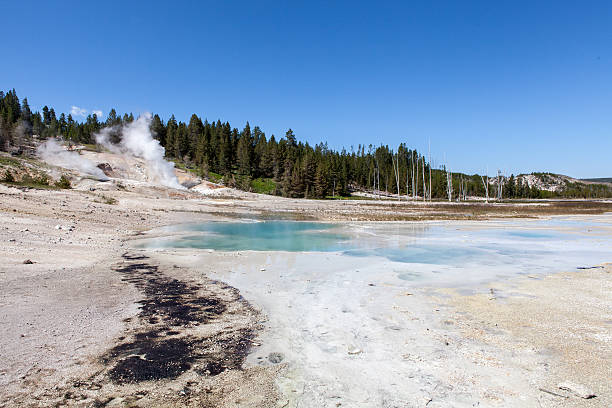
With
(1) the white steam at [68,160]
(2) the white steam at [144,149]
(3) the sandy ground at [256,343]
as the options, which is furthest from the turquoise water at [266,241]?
(2) the white steam at [144,149]

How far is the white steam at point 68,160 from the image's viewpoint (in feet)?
162

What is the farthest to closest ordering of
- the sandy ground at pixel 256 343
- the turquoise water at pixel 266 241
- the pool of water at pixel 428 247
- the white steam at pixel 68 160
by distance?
the white steam at pixel 68 160, the turquoise water at pixel 266 241, the pool of water at pixel 428 247, the sandy ground at pixel 256 343

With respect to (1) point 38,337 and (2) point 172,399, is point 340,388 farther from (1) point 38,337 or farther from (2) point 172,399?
(1) point 38,337

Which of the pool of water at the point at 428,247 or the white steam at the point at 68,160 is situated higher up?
the white steam at the point at 68,160

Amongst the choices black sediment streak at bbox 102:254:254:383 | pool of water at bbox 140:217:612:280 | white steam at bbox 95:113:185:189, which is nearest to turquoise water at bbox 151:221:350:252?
pool of water at bbox 140:217:612:280

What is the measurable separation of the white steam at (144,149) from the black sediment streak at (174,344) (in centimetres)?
5151

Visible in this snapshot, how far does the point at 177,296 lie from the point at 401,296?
5635 mm

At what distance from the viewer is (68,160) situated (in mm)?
54281

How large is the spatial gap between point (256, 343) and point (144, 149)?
235 feet

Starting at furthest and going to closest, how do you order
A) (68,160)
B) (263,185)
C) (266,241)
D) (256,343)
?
1. (263,185)
2. (68,160)
3. (266,241)
4. (256,343)

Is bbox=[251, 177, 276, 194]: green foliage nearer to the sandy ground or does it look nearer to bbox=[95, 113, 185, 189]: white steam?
bbox=[95, 113, 185, 189]: white steam

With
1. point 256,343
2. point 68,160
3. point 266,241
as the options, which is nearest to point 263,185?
point 68,160

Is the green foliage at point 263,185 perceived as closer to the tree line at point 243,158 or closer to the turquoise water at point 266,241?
the tree line at point 243,158

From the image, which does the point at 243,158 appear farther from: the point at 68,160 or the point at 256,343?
the point at 256,343
